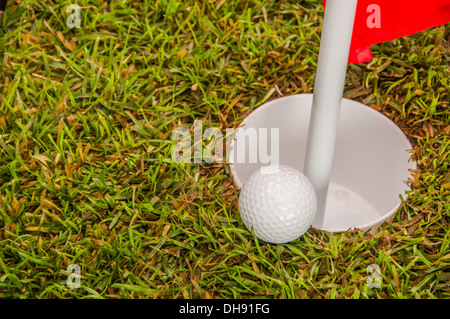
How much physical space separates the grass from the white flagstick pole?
0.64ft

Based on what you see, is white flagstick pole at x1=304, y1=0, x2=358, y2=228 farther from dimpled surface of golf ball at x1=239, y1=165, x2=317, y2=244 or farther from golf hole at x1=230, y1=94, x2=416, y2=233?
golf hole at x1=230, y1=94, x2=416, y2=233

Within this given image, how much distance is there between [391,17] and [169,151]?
77 centimetres

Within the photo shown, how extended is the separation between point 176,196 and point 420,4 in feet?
2.90

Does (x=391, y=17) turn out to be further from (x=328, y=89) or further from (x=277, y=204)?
(x=277, y=204)

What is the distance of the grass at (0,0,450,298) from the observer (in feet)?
4.90

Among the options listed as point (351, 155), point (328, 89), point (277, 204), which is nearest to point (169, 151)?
point (277, 204)

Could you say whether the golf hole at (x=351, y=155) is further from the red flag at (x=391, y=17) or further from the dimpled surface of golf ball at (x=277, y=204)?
the red flag at (x=391, y=17)

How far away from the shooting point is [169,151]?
5.66 ft

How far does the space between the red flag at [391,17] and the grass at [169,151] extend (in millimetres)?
406

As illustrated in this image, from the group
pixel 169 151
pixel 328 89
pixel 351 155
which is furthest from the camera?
pixel 351 155

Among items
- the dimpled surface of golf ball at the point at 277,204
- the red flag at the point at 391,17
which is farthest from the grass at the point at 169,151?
the red flag at the point at 391,17

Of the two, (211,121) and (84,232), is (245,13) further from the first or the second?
(84,232)

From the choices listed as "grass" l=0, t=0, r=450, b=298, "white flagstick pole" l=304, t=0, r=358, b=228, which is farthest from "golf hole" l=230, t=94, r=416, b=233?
"white flagstick pole" l=304, t=0, r=358, b=228

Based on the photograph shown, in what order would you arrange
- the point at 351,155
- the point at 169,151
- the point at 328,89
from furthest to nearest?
1. the point at 351,155
2. the point at 169,151
3. the point at 328,89
